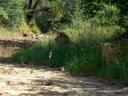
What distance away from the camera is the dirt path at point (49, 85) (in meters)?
9.20

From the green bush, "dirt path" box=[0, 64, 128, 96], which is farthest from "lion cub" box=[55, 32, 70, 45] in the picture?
the green bush

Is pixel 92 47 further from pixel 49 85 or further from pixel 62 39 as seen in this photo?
pixel 49 85

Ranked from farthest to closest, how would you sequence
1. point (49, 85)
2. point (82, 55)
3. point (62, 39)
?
point (62, 39) < point (82, 55) < point (49, 85)

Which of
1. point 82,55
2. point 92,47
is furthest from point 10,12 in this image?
point 82,55

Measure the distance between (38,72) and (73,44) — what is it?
9.17 ft

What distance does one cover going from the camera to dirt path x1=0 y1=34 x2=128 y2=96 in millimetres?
9203

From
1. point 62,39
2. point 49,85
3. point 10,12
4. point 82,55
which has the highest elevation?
point 10,12

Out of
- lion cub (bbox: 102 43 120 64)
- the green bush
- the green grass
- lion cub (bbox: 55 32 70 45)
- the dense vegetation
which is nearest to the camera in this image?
the green grass

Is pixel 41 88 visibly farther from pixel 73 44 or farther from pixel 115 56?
pixel 73 44

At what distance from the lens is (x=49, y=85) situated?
10.1 meters

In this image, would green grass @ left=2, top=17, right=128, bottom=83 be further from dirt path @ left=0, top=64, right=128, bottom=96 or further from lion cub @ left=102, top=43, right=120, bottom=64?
dirt path @ left=0, top=64, right=128, bottom=96

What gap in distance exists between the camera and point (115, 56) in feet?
40.0

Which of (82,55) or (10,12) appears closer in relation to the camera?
(82,55)

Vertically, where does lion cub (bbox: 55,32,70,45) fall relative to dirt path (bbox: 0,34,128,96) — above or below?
above
